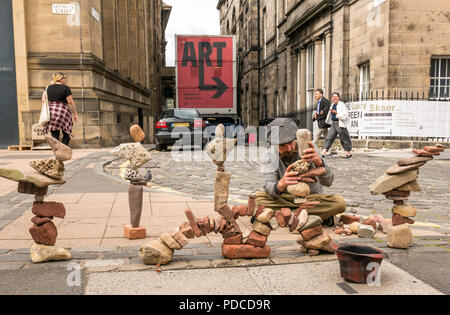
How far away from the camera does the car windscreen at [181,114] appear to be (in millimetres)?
15907

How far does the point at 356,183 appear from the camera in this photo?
725 cm

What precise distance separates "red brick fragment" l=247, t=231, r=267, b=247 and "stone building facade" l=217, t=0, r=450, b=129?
11.9 m

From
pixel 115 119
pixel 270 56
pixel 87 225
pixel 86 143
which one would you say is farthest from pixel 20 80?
pixel 270 56

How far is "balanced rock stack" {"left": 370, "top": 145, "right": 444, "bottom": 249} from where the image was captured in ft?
11.2

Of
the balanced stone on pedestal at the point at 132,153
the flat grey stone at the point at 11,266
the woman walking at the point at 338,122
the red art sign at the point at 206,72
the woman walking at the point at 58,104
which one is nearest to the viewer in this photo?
the flat grey stone at the point at 11,266

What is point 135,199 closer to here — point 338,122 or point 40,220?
point 40,220

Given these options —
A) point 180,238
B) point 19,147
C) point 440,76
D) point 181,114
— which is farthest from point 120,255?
point 440,76

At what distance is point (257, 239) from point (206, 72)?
1779 cm

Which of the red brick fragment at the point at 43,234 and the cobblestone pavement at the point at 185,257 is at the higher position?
the red brick fragment at the point at 43,234

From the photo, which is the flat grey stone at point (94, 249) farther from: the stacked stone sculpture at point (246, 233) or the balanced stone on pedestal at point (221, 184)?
the balanced stone on pedestal at point (221, 184)

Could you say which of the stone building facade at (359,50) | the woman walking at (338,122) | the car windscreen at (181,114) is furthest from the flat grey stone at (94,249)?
the car windscreen at (181,114)

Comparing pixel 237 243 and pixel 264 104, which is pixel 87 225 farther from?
pixel 264 104

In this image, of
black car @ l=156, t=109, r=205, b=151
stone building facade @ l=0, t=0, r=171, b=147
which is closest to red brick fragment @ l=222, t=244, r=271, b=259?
black car @ l=156, t=109, r=205, b=151
